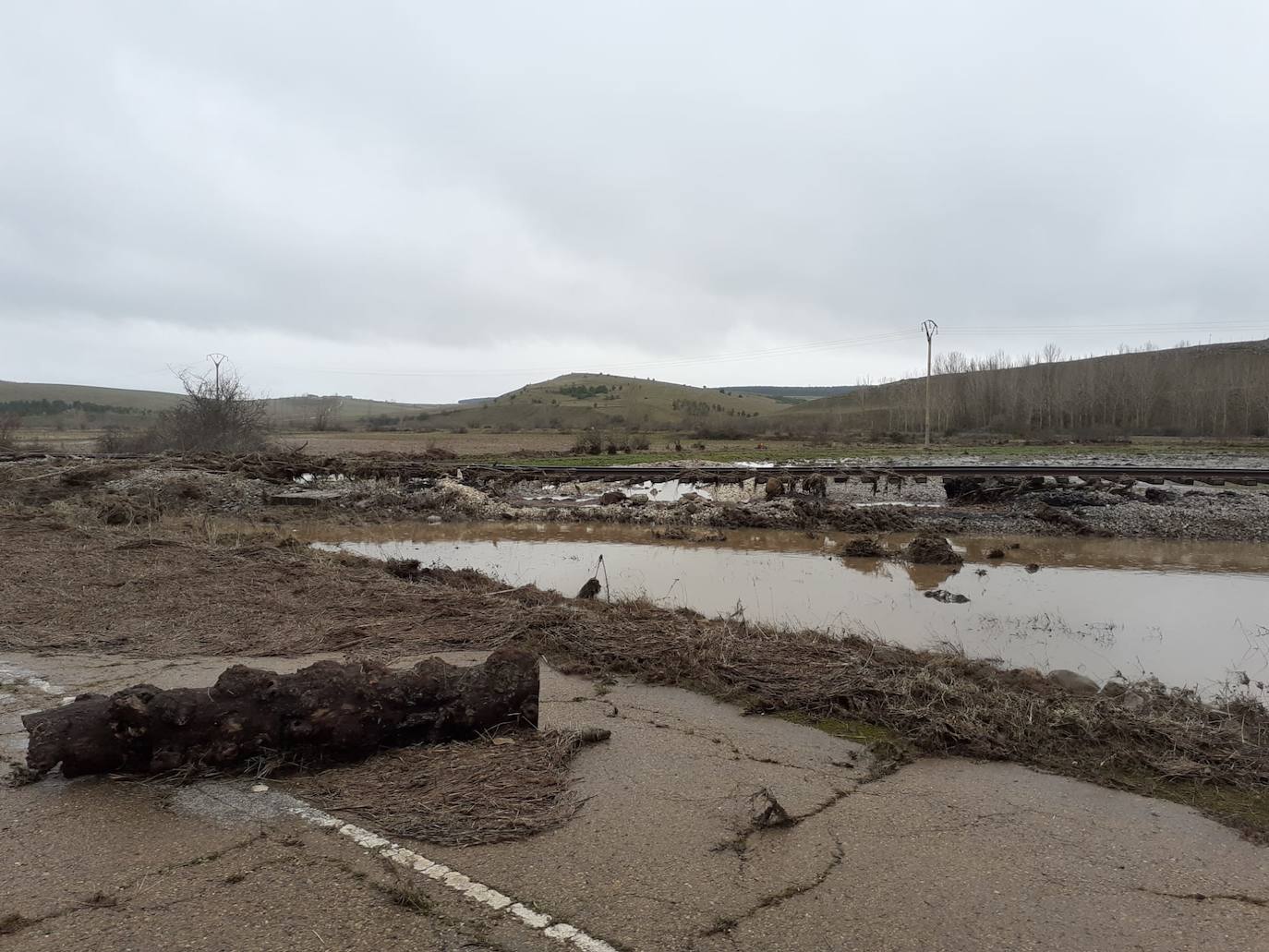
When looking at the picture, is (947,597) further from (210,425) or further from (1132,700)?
(210,425)

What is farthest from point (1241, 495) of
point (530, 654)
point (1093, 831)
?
point (530, 654)

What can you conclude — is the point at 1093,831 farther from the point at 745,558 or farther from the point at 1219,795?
the point at 745,558

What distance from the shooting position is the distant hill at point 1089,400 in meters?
64.0

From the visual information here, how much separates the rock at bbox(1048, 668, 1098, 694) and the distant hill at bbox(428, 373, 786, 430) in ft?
214

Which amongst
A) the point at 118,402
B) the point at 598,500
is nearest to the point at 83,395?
the point at 118,402

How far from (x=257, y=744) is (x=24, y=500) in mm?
20207

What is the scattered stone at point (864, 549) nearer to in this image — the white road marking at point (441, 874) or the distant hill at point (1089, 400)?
the white road marking at point (441, 874)

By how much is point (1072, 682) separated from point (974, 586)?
6.05m

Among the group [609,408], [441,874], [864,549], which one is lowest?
[864,549]

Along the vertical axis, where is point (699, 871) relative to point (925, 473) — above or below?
below

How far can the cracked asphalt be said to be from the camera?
302 cm

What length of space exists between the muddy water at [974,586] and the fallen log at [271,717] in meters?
4.98

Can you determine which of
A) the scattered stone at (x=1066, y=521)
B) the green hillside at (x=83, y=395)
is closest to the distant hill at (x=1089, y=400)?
the scattered stone at (x=1066, y=521)

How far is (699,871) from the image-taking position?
3.51 metres
